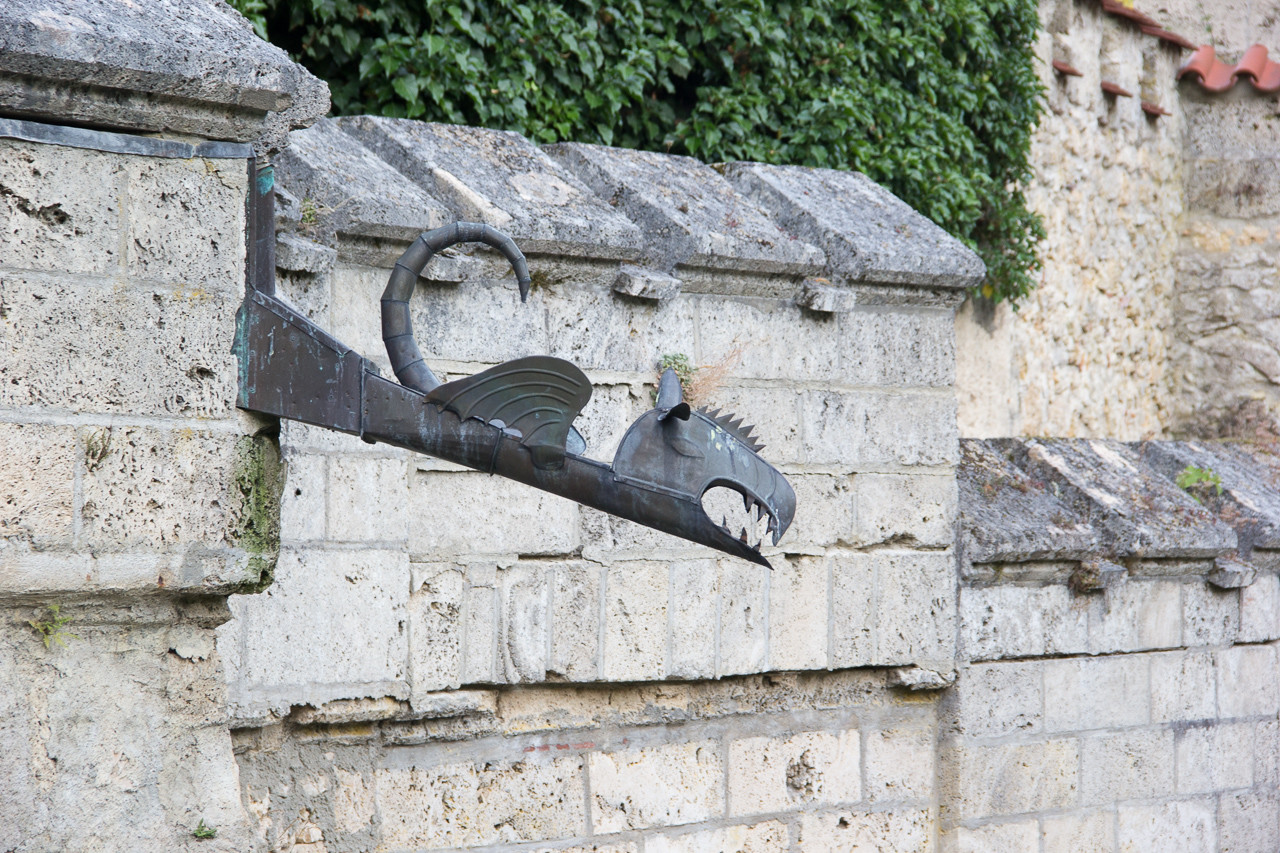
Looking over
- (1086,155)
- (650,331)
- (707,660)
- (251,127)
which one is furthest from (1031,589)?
(1086,155)

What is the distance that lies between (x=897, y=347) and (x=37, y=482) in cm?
253

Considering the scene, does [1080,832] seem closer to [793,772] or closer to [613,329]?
[793,772]

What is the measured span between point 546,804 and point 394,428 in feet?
5.27

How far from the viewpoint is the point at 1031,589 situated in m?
4.09

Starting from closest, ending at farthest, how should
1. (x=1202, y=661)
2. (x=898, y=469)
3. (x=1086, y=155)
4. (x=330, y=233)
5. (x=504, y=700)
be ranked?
(x=330, y=233), (x=504, y=700), (x=898, y=469), (x=1202, y=661), (x=1086, y=155)

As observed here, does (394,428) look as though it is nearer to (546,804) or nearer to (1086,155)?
(546,804)

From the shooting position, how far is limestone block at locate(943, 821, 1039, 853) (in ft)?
13.0

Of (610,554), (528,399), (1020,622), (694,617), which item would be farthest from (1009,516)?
(528,399)

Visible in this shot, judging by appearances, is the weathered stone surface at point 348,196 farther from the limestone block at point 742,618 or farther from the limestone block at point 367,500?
the limestone block at point 742,618

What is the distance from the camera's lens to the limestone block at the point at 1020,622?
3979mm

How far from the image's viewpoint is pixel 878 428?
12.3 feet

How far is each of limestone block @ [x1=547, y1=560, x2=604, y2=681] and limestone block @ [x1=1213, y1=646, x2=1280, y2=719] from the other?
2430mm

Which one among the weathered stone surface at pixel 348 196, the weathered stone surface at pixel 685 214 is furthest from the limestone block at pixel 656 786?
the weathered stone surface at pixel 348 196

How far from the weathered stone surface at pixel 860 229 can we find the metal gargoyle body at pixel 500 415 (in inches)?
67.4
